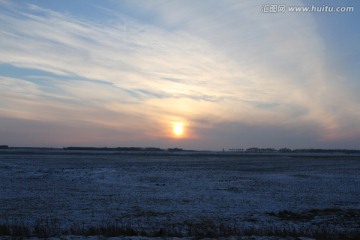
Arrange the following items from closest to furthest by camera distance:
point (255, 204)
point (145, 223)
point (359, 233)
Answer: point (359, 233) < point (145, 223) < point (255, 204)

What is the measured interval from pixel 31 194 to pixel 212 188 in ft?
43.0

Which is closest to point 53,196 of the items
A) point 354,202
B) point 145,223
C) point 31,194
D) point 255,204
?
point 31,194

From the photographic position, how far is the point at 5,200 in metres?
23.4

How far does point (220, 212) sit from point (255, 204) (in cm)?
355

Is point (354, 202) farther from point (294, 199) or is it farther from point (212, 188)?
point (212, 188)

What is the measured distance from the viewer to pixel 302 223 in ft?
55.9

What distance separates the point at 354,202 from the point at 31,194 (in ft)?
67.1

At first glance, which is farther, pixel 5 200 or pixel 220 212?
pixel 5 200

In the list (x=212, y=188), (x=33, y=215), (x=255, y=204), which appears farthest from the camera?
(x=212, y=188)

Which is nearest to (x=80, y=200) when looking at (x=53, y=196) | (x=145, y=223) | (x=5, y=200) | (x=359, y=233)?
(x=53, y=196)

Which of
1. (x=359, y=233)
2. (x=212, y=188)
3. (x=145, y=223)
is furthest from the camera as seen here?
(x=212, y=188)

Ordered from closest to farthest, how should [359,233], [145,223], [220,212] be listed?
[359,233] → [145,223] → [220,212]

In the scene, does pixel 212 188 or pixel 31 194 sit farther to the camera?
pixel 212 188

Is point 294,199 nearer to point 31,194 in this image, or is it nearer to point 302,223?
point 302,223
